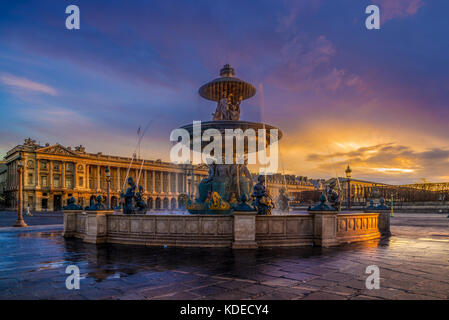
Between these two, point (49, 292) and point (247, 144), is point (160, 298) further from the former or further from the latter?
point (247, 144)

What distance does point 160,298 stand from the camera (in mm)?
4531

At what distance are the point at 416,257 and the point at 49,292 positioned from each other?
8.64 meters

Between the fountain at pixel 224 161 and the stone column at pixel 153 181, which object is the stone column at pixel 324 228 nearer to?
the fountain at pixel 224 161

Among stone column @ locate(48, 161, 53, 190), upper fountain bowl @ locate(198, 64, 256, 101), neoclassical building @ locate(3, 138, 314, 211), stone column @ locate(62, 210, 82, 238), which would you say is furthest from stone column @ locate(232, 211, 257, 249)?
stone column @ locate(48, 161, 53, 190)

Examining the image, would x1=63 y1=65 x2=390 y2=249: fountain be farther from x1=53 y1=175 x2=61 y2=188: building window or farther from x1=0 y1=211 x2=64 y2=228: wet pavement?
x1=53 y1=175 x2=61 y2=188: building window

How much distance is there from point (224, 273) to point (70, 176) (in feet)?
303

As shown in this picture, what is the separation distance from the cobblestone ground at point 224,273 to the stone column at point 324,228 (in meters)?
0.53

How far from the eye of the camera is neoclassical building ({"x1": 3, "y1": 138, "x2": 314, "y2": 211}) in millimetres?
77625

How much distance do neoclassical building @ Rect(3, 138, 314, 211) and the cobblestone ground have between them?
190ft

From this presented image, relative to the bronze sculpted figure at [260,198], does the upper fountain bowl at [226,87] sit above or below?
above

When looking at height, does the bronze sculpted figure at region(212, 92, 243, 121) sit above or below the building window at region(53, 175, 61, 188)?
above

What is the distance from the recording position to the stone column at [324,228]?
9.85 m

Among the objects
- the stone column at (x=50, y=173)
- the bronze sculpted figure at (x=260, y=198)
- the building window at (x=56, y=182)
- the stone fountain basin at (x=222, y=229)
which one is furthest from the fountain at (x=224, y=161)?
the building window at (x=56, y=182)
